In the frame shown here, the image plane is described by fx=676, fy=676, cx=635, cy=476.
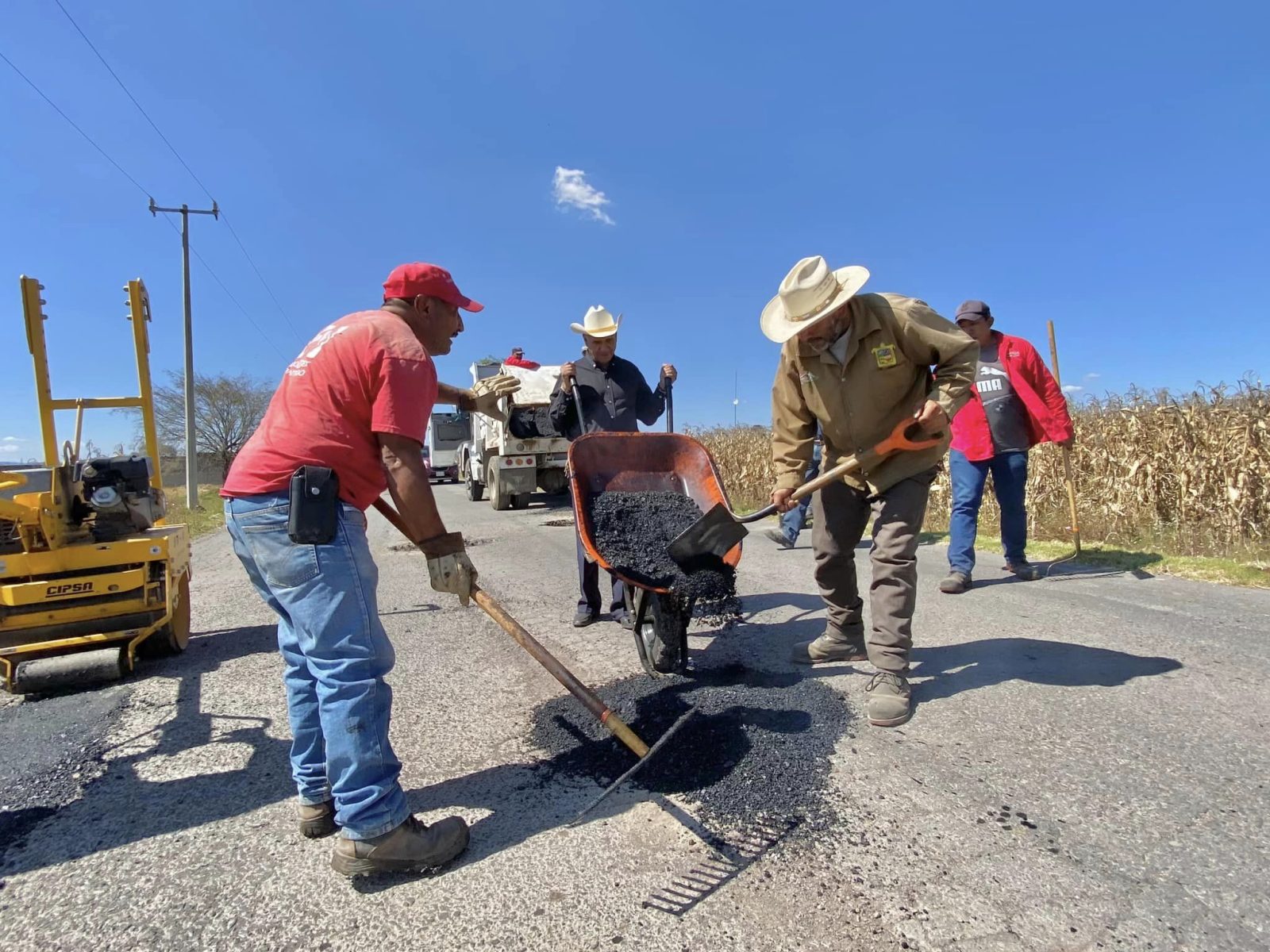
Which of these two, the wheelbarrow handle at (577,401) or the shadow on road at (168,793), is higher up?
the wheelbarrow handle at (577,401)

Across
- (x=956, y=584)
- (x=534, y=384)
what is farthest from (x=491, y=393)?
(x=534, y=384)

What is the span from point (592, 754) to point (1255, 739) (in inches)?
98.6

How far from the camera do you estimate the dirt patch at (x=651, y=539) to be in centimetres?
333

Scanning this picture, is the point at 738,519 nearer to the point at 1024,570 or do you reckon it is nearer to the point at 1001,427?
the point at 1001,427

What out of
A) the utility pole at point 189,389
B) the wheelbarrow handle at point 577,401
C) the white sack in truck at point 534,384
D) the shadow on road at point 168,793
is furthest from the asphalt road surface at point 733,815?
the utility pole at point 189,389

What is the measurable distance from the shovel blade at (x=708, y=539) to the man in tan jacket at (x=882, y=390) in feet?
2.06

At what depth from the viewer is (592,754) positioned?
2.66m

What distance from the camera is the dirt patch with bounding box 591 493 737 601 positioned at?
131 inches

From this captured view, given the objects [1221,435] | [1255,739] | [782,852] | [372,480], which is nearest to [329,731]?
[372,480]

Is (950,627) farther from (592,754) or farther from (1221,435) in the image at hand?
(1221,435)

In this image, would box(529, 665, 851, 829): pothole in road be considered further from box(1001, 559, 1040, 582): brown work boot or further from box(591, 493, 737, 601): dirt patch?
box(1001, 559, 1040, 582): brown work boot

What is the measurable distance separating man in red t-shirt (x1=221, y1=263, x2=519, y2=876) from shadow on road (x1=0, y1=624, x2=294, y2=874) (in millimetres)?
486

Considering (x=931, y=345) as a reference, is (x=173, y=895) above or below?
below

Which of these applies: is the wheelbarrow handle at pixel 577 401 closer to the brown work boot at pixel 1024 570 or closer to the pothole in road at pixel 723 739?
the pothole in road at pixel 723 739
